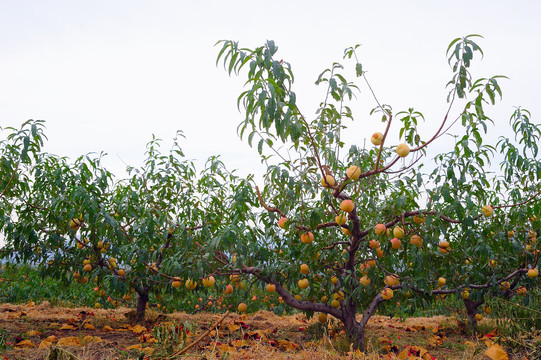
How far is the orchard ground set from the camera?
3.51 metres

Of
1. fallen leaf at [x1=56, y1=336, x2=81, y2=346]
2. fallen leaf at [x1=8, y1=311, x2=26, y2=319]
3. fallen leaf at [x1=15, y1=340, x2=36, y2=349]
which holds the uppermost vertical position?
fallen leaf at [x1=8, y1=311, x2=26, y2=319]

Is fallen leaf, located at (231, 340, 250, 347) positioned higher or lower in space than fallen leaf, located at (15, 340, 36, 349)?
higher

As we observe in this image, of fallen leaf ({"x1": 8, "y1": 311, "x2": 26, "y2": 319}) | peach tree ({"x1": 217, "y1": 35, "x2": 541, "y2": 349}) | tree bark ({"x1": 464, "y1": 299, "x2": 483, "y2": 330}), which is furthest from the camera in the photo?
fallen leaf ({"x1": 8, "y1": 311, "x2": 26, "y2": 319})

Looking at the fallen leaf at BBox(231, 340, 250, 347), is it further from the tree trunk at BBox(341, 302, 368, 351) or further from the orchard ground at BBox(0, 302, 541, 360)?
the tree trunk at BBox(341, 302, 368, 351)

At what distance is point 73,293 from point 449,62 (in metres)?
7.98

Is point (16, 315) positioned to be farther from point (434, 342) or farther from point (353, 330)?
point (434, 342)

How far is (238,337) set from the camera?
460cm

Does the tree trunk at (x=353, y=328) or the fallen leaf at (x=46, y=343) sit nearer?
the fallen leaf at (x=46, y=343)

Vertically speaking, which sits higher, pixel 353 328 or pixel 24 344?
pixel 353 328

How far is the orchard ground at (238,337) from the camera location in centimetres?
351

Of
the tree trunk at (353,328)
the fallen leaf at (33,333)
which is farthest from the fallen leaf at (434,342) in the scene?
the fallen leaf at (33,333)

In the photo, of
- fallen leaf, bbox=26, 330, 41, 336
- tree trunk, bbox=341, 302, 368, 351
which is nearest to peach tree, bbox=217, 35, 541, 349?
tree trunk, bbox=341, 302, 368, 351

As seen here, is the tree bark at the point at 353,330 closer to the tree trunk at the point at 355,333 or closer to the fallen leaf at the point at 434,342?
the tree trunk at the point at 355,333

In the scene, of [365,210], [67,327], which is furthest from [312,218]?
[67,327]
